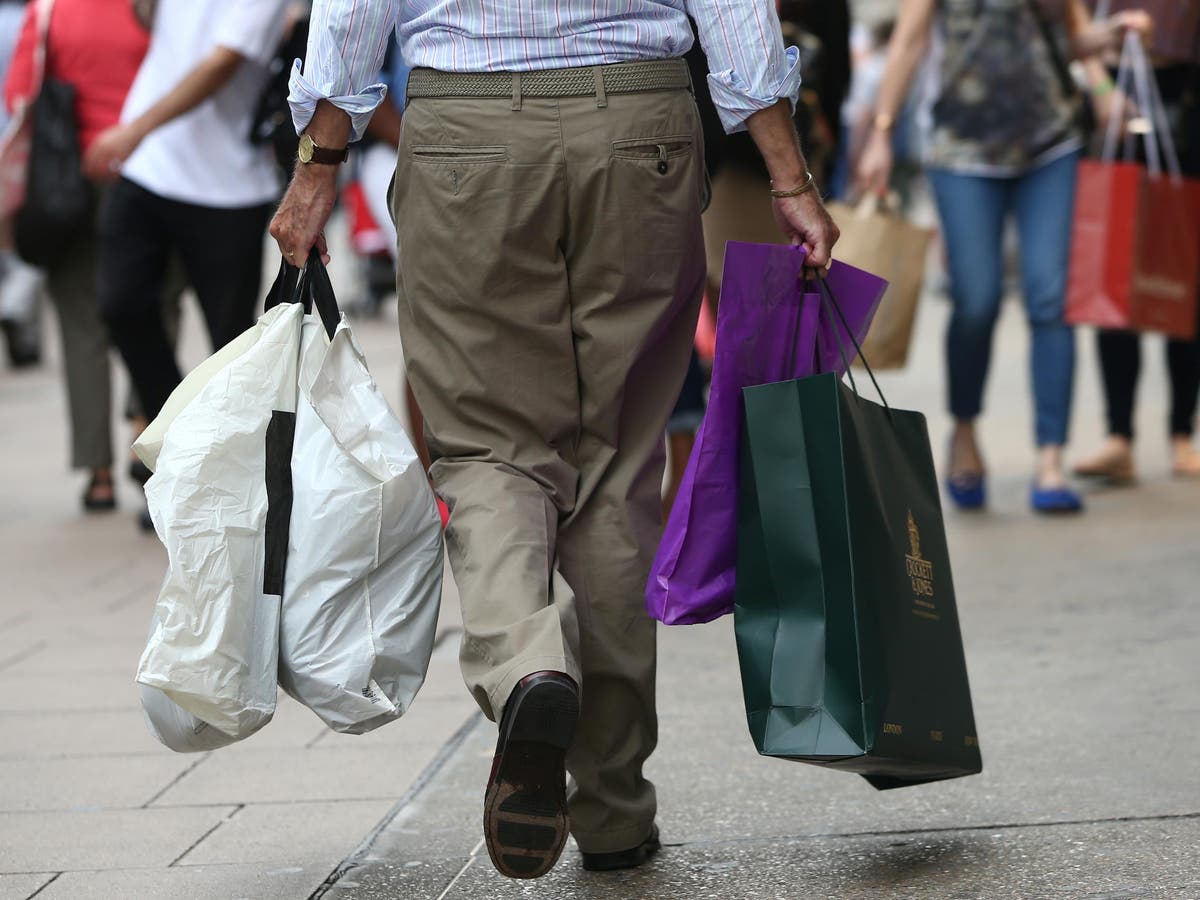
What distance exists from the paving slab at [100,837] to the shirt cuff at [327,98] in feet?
3.98

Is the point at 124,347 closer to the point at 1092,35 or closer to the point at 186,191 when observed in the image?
the point at 186,191

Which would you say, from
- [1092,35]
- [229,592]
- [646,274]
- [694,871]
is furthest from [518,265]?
[1092,35]

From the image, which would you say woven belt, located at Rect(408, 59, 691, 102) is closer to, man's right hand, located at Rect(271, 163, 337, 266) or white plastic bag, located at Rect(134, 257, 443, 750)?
man's right hand, located at Rect(271, 163, 337, 266)

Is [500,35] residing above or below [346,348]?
above

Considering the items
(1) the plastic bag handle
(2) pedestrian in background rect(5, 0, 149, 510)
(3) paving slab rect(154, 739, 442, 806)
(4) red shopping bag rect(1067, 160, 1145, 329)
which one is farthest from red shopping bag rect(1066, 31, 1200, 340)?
(1) the plastic bag handle

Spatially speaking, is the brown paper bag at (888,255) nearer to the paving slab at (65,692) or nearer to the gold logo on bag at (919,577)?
the paving slab at (65,692)

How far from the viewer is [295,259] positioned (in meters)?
2.89

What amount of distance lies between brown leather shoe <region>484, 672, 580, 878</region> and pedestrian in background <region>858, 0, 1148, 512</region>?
332cm

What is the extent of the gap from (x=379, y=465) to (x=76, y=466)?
13.7 feet

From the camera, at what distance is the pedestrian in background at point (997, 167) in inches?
225

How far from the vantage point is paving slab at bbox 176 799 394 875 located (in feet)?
10.2

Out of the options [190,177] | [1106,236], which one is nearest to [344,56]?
[190,177]

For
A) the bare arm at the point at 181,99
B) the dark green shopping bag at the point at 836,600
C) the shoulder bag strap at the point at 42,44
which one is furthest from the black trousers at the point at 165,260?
the dark green shopping bag at the point at 836,600

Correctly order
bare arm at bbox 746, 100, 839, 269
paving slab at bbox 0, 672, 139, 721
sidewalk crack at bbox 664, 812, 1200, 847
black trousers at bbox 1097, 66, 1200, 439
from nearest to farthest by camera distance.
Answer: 1. bare arm at bbox 746, 100, 839, 269
2. sidewalk crack at bbox 664, 812, 1200, 847
3. paving slab at bbox 0, 672, 139, 721
4. black trousers at bbox 1097, 66, 1200, 439
